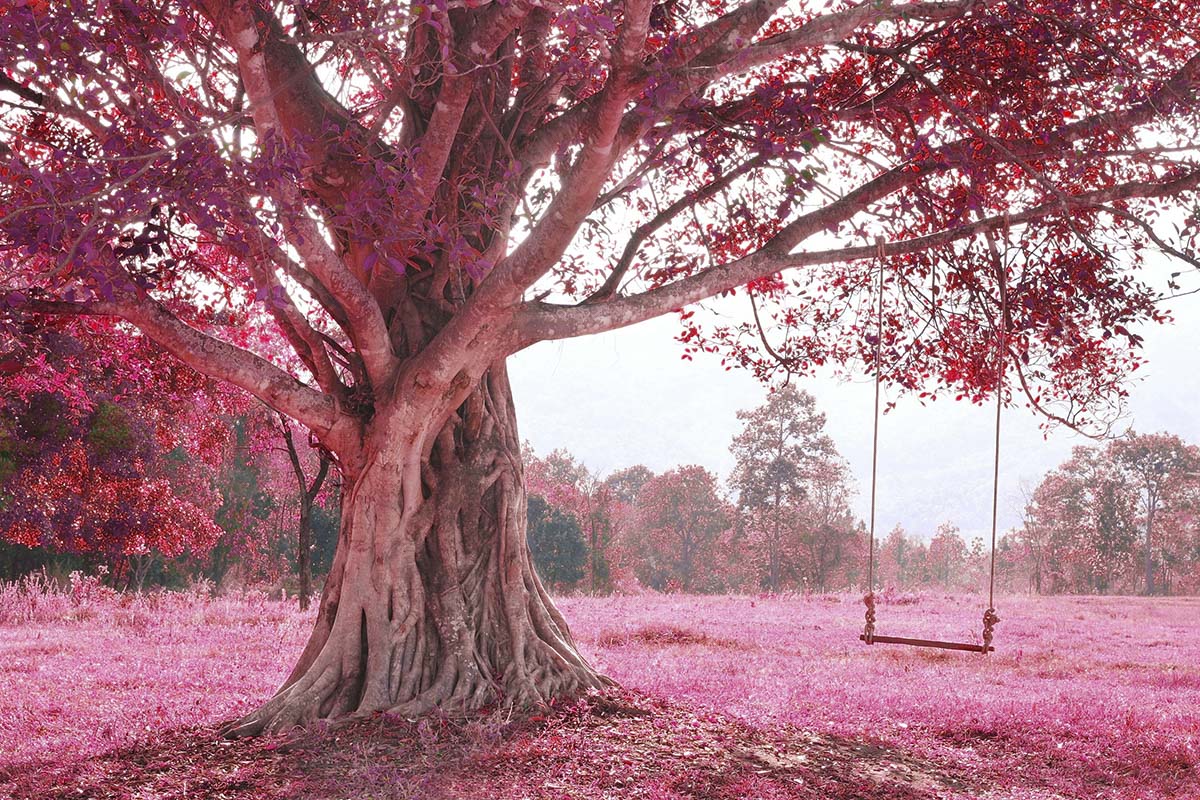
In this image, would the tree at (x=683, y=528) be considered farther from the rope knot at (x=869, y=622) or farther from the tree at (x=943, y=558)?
the rope knot at (x=869, y=622)

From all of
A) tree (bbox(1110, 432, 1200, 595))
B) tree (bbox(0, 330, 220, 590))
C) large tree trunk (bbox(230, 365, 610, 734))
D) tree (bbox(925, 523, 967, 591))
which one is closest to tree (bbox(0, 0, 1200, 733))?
large tree trunk (bbox(230, 365, 610, 734))

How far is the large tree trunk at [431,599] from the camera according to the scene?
25.8 feet

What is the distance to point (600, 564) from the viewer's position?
172 ft

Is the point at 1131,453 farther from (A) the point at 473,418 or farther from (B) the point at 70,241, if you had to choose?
(B) the point at 70,241

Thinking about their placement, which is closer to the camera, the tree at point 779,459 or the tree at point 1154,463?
the tree at point 779,459

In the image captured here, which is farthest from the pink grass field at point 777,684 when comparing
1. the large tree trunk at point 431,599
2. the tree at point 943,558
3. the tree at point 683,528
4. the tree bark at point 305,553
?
the tree at point 943,558

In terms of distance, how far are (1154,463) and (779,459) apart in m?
25.7

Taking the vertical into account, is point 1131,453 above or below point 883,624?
above

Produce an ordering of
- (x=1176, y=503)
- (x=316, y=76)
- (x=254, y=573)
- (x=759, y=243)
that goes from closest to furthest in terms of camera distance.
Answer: (x=316, y=76)
(x=759, y=243)
(x=254, y=573)
(x=1176, y=503)

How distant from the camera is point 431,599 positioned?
8.33 m

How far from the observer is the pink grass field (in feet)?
24.0

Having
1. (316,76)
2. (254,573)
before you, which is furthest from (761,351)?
(254,573)

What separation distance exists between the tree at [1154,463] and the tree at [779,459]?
20514 mm

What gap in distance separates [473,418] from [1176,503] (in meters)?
63.3
